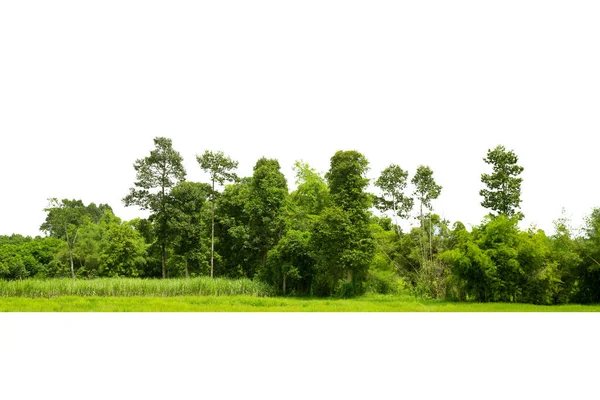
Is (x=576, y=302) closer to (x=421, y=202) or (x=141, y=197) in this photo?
(x=421, y=202)

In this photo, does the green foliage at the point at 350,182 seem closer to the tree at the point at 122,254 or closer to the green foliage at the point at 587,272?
Result: the green foliage at the point at 587,272

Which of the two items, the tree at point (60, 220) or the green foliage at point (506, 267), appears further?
the tree at point (60, 220)

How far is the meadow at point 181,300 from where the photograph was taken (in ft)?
46.2

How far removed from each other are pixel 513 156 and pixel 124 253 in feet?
62.1

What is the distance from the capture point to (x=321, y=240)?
770 inches

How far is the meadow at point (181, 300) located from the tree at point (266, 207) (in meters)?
3.17

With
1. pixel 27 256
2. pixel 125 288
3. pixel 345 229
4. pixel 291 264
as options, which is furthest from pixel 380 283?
pixel 27 256

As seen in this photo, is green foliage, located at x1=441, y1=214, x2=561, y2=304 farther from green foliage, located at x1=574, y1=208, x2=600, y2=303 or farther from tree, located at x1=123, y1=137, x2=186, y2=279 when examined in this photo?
tree, located at x1=123, y1=137, x2=186, y2=279

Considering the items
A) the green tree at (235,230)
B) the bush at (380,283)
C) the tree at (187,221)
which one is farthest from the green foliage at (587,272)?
the tree at (187,221)

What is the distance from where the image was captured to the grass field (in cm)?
1387

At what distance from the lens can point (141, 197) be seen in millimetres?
21906

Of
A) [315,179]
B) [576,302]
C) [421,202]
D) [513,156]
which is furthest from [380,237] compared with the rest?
[576,302]

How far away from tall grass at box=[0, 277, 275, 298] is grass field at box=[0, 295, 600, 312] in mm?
1095

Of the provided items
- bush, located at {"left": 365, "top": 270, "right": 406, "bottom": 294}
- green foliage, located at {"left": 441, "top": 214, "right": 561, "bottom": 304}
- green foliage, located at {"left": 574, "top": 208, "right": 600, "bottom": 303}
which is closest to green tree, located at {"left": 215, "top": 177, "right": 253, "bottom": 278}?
bush, located at {"left": 365, "top": 270, "right": 406, "bottom": 294}
